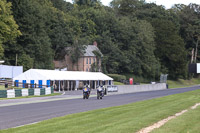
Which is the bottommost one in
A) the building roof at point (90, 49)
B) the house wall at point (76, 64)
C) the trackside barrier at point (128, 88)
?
the trackside barrier at point (128, 88)

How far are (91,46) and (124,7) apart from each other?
44690 millimetres

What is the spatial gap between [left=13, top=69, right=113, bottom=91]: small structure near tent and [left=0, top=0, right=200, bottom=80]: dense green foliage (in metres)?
12.9

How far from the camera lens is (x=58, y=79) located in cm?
5881

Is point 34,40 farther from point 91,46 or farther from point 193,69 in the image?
point 193,69

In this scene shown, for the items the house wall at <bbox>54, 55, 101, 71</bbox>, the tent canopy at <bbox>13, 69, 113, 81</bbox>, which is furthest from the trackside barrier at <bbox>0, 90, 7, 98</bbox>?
the house wall at <bbox>54, 55, 101, 71</bbox>

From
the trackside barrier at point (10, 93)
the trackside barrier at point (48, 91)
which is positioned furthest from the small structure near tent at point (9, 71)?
the trackside barrier at point (10, 93)

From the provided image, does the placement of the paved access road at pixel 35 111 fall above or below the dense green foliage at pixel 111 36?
below

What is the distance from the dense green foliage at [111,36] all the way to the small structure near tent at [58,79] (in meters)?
12.9

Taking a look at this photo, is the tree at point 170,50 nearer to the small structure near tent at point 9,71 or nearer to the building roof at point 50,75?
the building roof at point 50,75

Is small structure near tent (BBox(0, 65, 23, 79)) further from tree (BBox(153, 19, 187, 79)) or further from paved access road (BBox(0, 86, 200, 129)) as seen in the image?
tree (BBox(153, 19, 187, 79))

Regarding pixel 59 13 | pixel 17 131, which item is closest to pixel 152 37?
pixel 59 13

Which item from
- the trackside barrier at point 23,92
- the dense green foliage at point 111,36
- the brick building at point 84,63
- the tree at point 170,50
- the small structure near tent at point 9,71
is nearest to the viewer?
the trackside barrier at point 23,92

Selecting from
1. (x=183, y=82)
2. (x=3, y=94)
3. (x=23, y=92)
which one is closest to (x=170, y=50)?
(x=183, y=82)

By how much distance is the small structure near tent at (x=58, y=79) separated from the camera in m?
56.6
